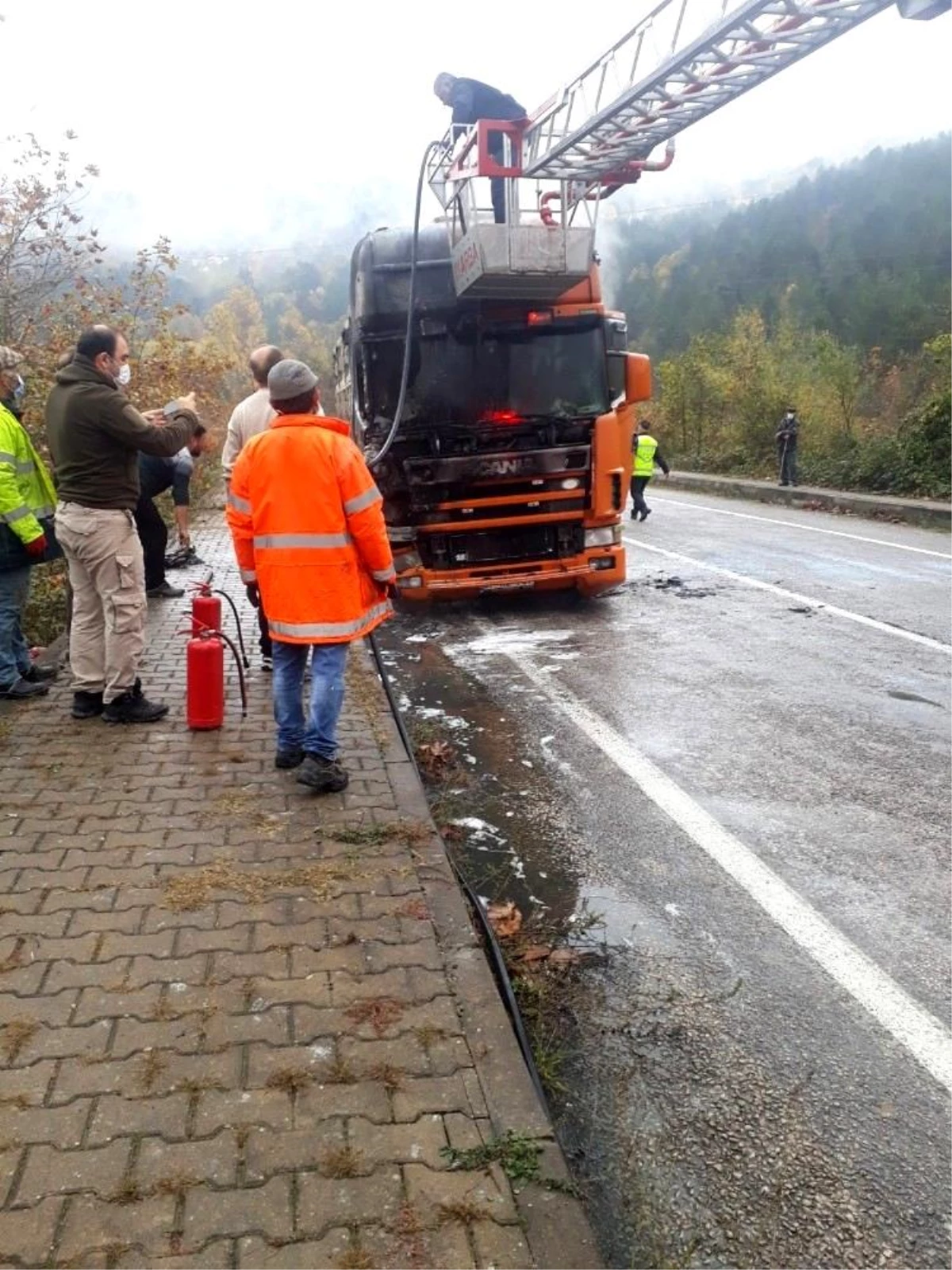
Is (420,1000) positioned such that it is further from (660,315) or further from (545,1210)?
(660,315)

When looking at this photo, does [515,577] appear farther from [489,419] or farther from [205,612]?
[205,612]

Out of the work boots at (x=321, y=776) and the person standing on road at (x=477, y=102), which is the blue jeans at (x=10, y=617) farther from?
the person standing on road at (x=477, y=102)

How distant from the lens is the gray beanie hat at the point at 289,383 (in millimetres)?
4418

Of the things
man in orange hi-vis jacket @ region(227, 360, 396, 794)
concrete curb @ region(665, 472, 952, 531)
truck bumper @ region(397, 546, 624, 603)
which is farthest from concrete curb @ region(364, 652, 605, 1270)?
concrete curb @ region(665, 472, 952, 531)

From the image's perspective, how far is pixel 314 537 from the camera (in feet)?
14.4

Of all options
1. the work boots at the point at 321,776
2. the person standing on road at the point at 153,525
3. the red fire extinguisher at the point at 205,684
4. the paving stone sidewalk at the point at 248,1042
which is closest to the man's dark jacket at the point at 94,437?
the red fire extinguisher at the point at 205,684

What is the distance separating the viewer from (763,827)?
4.45 meters

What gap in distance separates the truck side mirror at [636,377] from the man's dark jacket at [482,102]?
254cm

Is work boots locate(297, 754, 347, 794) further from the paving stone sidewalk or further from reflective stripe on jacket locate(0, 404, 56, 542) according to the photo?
reflective stripe on jacket locate(0, 404, 56, 542)

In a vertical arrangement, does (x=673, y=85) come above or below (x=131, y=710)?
above

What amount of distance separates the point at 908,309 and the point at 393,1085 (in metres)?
68.4

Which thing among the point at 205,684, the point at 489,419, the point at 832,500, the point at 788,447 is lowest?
the point at 832,500

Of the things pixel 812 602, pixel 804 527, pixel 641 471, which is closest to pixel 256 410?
pixel 812 602

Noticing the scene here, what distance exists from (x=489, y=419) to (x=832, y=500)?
13738 mm
